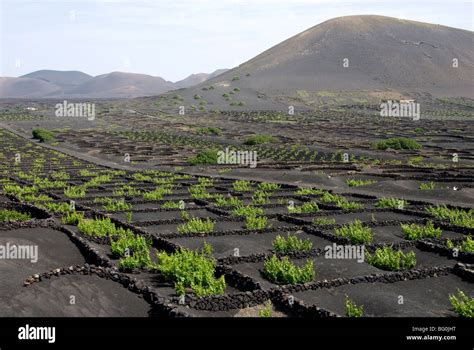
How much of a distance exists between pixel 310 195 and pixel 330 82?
16171cm

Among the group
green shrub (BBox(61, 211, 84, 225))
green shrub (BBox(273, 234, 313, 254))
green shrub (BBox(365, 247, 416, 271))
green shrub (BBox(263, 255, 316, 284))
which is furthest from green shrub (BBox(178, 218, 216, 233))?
green shrub (BBox(365, 247, 416, 271))

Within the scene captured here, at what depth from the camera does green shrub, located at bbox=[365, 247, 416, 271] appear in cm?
1856

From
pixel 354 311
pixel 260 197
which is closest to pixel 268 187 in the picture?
pixel 260 197

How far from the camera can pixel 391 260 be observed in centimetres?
1862

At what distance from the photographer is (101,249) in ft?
68.1

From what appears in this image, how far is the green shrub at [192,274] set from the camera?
50.1 ft

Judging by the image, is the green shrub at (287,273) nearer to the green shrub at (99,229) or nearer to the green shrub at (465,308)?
the green shrub at (465,308)

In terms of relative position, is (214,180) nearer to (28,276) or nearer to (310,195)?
(310,195)

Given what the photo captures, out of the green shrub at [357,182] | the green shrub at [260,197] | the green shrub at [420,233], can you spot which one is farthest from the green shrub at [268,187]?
the green shrub at [420,233]

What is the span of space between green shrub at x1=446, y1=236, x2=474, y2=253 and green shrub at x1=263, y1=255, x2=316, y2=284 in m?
6.62

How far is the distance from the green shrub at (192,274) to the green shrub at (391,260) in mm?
5688

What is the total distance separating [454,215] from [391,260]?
9.57 m

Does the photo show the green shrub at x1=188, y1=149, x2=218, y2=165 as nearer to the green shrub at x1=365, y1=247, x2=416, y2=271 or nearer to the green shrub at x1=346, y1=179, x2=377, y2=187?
the green shrub at x1=346, y1=179, x2=377, y2=187

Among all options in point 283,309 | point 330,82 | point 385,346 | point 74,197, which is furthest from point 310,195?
point 330,82
